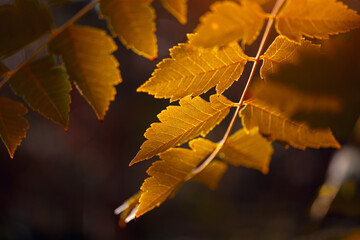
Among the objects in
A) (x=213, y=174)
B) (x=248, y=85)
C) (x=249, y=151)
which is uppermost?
(x=248, y=85)

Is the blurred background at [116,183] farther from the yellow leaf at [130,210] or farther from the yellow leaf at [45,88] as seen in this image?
the yellow leaf at [45,88]

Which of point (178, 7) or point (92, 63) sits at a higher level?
point (178, 7)

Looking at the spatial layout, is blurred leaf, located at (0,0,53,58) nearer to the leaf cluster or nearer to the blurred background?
the leaf cluster

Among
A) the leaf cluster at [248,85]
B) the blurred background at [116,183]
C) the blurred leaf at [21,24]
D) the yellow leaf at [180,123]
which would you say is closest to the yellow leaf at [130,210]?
the leaf cluster at [248,85]

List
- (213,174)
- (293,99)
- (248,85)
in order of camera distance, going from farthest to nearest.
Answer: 1. (213,174)
2. (248,85)
3. (293,99)

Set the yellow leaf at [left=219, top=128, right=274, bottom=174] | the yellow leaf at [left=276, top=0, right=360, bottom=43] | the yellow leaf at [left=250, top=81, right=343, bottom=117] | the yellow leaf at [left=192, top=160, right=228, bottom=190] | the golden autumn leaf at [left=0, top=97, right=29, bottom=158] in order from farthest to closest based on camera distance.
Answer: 1. the yellow leaf at [left=192, top=160, right=228, bottom=190]
2. the yellow leaf at [left=219, top=128, right=274, bottom=174]
3. the golden autumn leaf at [left=0, top=97, right=29, bottom=158]
4. the yellow leaf at [left=276, top=0, right=360, bottom=43]
5. the yellow leaf at [left=250, top=81, right=343, bottom=117]

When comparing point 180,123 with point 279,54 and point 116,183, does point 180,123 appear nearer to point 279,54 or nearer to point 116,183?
point 279,54

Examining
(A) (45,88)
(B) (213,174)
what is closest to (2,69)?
(A) (45,88)

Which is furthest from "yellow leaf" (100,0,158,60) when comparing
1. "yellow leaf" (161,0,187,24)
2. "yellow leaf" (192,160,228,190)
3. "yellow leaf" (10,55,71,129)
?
"yellow leaf" (192,160,228,190)
